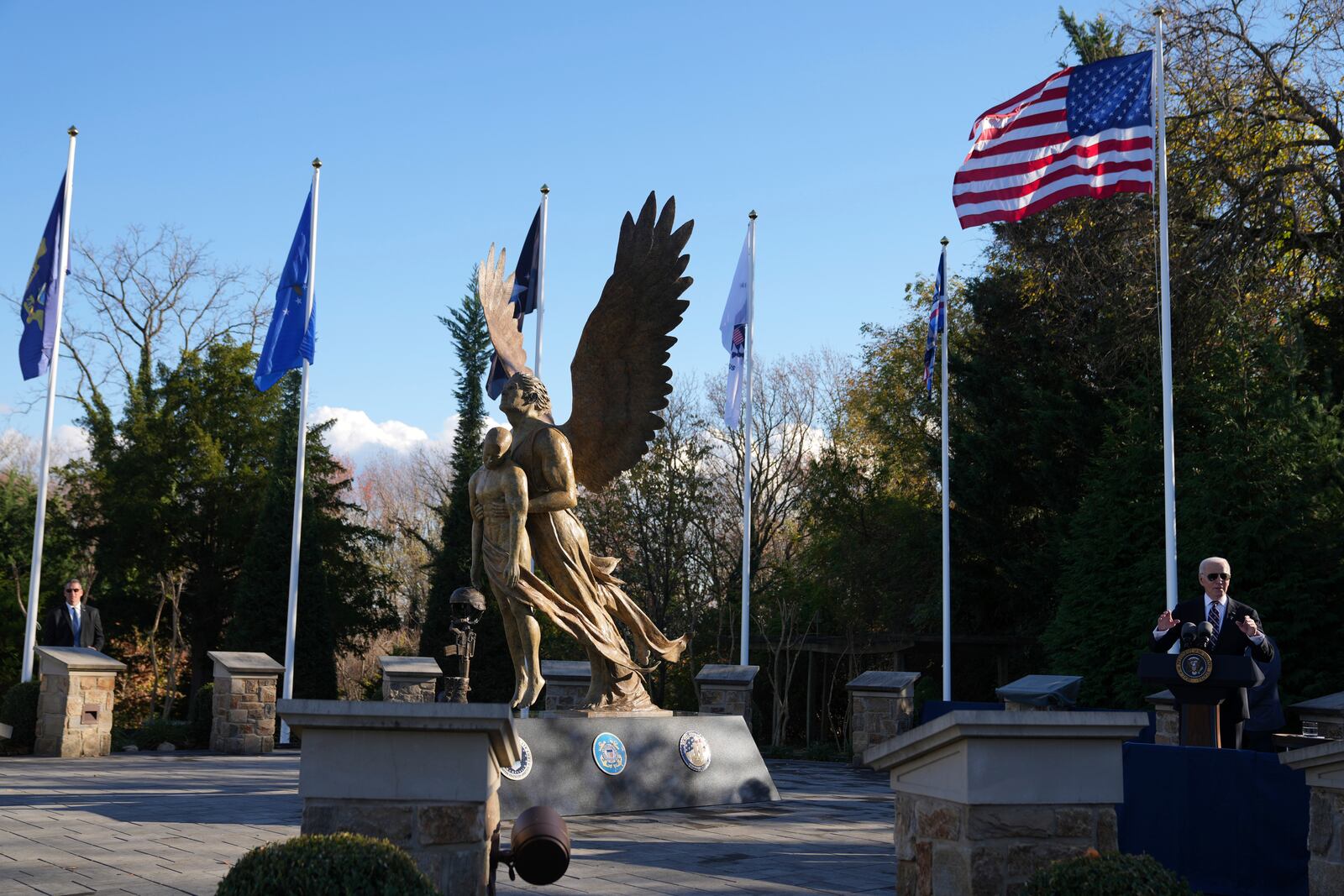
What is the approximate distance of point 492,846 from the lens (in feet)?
16.3

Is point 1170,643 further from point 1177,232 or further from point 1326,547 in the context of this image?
point 1177,232

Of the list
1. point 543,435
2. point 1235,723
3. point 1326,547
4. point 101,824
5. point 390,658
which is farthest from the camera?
point 390,658

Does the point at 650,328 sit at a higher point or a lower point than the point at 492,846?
higher

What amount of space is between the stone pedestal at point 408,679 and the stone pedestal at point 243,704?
5.53 ft

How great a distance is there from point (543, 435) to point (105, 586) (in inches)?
836

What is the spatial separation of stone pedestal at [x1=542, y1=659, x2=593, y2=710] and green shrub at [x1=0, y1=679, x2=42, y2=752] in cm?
620

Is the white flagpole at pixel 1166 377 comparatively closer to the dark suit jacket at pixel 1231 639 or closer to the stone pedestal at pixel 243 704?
the dark suit jacket at pixel 1231 639

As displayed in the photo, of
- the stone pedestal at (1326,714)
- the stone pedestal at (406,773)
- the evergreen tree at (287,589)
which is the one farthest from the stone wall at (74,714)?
the stone pedestal at (1326,714)

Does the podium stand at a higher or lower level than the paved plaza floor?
higher

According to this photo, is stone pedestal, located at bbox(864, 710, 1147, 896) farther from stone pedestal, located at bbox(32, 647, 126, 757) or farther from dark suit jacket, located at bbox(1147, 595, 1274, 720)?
stone pedestal, located at bbox(32, 647, 126, 757)

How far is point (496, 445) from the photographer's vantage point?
9.66m

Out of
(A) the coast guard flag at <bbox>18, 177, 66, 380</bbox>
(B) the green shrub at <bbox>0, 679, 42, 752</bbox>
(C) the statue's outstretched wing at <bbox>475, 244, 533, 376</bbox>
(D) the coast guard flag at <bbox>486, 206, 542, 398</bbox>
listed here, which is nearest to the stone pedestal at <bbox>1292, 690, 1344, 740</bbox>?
(C) the statue's outstretched wing at <bbox>475, 244, 533, 376</bbox>

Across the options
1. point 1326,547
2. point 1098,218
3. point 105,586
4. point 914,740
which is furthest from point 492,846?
point 105,586

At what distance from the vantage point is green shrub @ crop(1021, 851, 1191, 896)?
4391 millimetres
